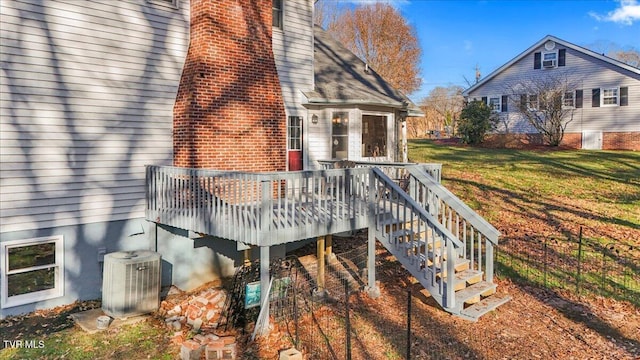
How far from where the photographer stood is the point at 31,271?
7.94 m

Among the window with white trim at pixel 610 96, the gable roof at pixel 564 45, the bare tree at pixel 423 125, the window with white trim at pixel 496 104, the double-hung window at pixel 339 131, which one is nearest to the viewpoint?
the double-hung window at pixel 339 131

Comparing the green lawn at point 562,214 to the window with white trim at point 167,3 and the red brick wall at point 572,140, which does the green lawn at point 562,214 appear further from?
the window with white trim at point 167,3

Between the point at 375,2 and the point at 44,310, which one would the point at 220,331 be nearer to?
the point at 44,310

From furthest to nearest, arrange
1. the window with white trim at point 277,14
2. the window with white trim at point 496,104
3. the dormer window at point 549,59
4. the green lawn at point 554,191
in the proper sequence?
the window with white trim at point 496,104
the dormer window at point 549,59
the green lawn at point 554,191
the window with white trim at point 277,14

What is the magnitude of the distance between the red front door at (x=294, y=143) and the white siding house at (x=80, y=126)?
312 cm

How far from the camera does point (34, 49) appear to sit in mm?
7488

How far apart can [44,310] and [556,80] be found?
96.3 ft

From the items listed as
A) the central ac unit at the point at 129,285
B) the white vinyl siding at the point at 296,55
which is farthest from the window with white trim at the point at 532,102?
the central ac unit at the point at 129,285

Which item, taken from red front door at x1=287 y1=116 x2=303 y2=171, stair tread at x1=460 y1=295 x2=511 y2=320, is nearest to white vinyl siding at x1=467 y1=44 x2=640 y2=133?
red front door at x1=287 y1=116 x2=303 y2=171

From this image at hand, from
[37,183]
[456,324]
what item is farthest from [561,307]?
[37,183]

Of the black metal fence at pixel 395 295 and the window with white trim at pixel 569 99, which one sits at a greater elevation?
the window with white trim at pixel 569 99

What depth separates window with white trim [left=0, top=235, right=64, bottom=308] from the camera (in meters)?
7.42

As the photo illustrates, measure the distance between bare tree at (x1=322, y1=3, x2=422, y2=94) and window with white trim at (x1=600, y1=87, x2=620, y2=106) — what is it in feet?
49.2

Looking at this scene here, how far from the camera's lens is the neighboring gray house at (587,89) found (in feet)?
84.9
